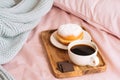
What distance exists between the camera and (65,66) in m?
0.63

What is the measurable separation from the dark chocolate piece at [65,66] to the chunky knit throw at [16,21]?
0.46 ft

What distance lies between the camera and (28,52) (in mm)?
714

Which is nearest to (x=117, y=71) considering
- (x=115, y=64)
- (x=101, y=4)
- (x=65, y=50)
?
(x=115, y=64)

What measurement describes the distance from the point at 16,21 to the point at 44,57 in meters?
0.14

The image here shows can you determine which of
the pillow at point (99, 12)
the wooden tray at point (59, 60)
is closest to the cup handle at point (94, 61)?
the wooden tray at point (59, 60)

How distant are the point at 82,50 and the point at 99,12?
21cm

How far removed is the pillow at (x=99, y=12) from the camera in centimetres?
78

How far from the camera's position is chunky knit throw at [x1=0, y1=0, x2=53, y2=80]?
2.22 feet

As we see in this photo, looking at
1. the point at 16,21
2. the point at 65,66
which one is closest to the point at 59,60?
the point at 65,66

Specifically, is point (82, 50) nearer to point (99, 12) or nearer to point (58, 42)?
point (58, 42)

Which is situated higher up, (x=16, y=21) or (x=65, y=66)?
(x=16, y=21)

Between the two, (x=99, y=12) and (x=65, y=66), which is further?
(x=99, y=12)

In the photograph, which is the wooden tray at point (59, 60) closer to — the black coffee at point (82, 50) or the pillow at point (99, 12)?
the black coffee at point (82, 50)

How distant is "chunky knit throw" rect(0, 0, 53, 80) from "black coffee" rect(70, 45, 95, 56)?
0.55ft
